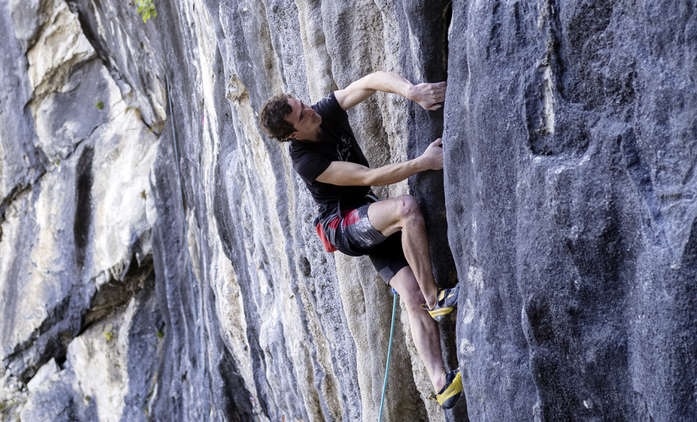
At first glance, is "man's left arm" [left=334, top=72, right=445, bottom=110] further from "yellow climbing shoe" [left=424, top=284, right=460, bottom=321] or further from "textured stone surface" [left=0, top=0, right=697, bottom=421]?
"yellow climbing shoe" [left=424, top=284, right=460, bottom=321]

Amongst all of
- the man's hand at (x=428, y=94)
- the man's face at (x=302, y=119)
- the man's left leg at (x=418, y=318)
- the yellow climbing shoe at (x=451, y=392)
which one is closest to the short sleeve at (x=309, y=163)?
the man's face at (x=302, y=119)

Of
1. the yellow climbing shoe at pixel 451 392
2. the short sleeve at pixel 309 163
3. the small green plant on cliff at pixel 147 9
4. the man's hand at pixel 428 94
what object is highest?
the small green plant on cliff at pixel 147 9

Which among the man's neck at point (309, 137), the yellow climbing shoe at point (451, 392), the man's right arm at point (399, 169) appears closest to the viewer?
the man's right arm at point (399, 169)

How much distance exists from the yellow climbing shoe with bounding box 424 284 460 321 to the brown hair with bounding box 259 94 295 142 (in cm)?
124

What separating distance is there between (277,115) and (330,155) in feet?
1.27

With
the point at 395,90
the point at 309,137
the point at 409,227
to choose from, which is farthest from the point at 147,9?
the point at 409,227

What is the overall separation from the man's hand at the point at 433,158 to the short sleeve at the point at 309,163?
578 millimetres

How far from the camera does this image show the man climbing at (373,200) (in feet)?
12.4

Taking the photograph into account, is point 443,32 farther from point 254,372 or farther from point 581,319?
point 254,372

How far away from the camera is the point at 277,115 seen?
12.8ft

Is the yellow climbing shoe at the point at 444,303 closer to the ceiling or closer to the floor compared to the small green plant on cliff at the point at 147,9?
closer to the floor

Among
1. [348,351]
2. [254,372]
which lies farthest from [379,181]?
[254,372]

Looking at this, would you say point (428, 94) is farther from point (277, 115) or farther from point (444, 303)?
point (444, 303)

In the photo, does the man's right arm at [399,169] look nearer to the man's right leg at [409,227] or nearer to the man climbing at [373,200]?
the man climbing at [373,200]
